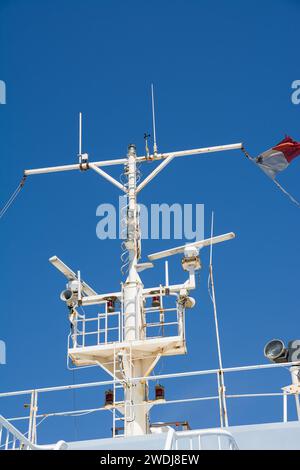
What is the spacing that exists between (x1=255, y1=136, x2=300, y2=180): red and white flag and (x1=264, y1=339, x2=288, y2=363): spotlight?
23.5ft

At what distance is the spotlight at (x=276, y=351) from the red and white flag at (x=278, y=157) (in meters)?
7.17

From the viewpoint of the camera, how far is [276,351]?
12695mm

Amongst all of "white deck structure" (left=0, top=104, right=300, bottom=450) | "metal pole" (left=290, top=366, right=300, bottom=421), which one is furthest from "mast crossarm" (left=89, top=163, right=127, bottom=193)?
"metal pole" (left=290, top=366, right=300, bottom=421)

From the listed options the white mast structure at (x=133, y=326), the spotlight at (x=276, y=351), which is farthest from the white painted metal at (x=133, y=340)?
the spotlight at (x=276, y=351)

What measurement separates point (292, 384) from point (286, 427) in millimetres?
1761

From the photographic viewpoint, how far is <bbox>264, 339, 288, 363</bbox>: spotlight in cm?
1253

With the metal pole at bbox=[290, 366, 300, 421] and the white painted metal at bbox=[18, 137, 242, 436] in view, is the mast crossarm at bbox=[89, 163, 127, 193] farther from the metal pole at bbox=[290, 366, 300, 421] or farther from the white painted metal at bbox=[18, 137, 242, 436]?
the metal pole at bbox=[290, 366, 300, 421]

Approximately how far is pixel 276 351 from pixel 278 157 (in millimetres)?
7688

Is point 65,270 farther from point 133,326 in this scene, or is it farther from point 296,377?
point 296,377

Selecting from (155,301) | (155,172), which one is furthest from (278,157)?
(155,301)

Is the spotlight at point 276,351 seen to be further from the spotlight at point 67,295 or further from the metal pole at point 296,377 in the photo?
the spotlight at point 67,295

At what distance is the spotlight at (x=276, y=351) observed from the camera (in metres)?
12.5

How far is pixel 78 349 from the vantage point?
1455 centimetres

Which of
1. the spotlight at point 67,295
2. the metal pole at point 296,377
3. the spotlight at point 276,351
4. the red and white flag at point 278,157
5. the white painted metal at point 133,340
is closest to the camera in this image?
the metal pole at point 296,377
